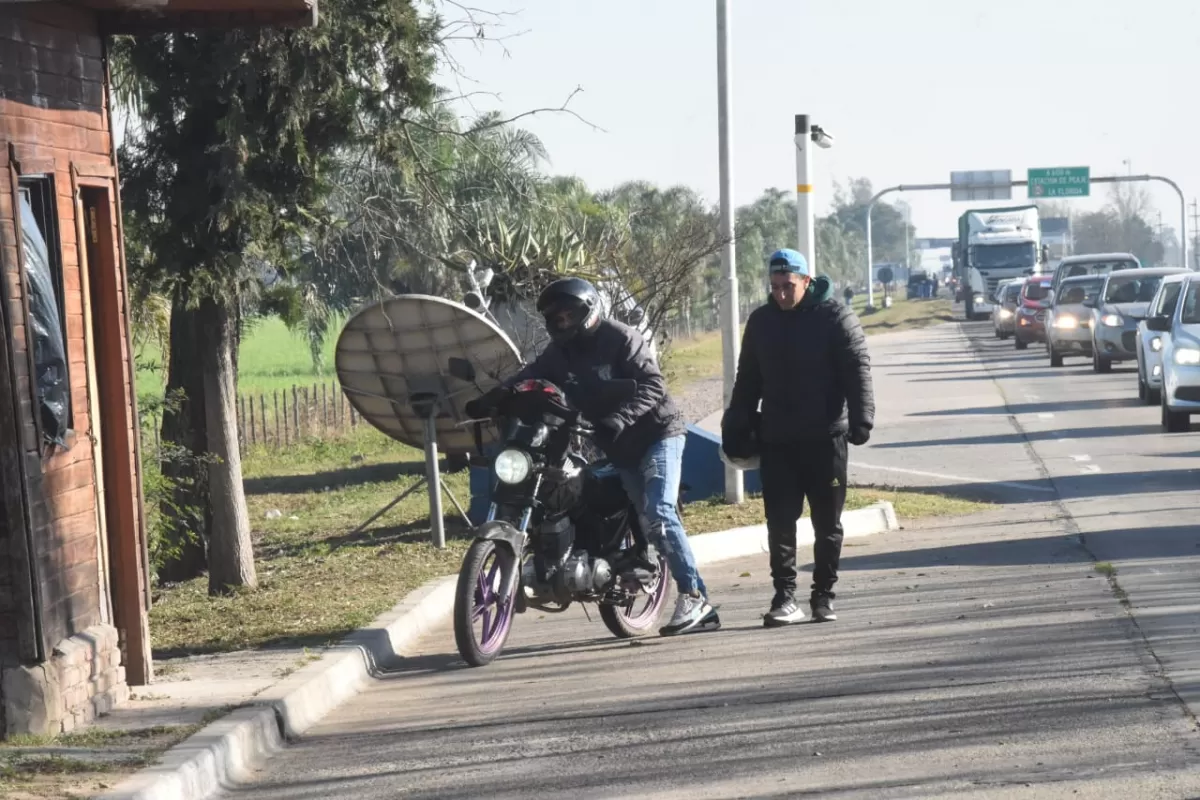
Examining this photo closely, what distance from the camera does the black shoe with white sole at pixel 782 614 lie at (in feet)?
31.6

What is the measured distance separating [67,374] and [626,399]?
2.66 metres

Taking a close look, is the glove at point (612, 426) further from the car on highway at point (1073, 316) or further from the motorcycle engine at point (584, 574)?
the car on highway at point (1073, 316)

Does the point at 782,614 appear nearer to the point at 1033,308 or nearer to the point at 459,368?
the point at 459,368

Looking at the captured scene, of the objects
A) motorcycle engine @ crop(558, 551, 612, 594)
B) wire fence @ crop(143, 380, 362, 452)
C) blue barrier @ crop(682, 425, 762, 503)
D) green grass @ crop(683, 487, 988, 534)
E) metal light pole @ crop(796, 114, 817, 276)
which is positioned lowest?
wire fence @ crop(143, 380, 362, 452)

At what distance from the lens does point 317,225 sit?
12.8 m

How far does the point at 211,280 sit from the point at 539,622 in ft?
11.2

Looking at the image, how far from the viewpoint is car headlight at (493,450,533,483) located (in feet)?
28.3

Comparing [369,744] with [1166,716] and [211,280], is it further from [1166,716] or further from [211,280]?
[211,280]

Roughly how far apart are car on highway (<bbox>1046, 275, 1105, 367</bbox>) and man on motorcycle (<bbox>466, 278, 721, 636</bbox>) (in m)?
29.9

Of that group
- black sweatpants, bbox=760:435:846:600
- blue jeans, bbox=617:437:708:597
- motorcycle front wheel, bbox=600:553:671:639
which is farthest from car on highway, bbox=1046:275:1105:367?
blue jeans, bbox=617:437:708:597

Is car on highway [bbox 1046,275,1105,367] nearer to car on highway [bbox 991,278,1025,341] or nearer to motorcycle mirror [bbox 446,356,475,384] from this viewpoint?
car on highway [bbox 991,278,1025,341]

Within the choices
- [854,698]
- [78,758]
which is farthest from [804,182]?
[78,758]

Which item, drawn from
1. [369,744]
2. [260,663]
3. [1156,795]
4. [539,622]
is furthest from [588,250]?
[1156,795]

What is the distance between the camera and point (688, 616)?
9.52 meters
